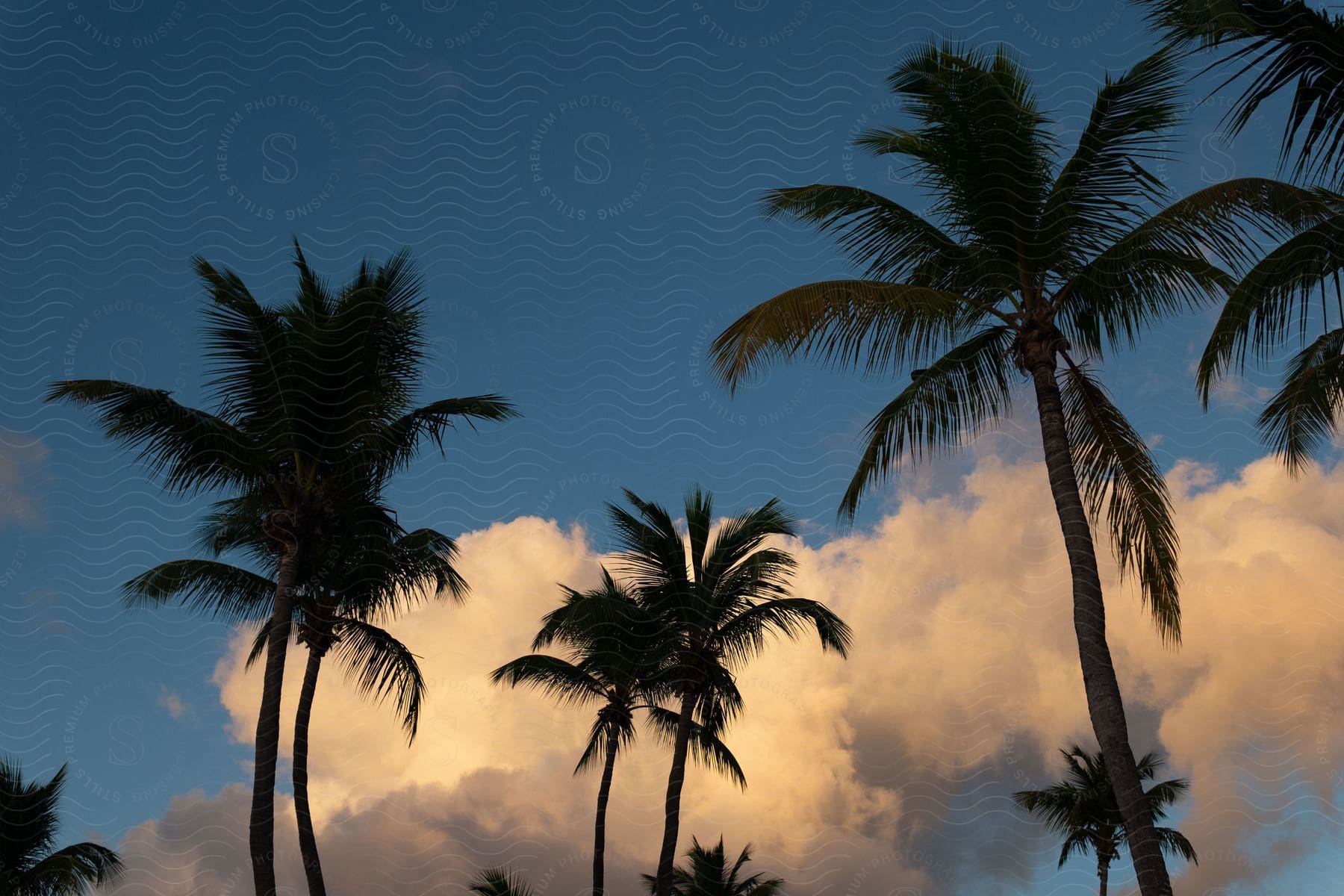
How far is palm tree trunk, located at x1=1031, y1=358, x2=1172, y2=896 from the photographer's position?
9.55m

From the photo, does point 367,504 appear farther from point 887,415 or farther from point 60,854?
point 60,854

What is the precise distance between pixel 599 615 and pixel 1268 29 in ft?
54.7

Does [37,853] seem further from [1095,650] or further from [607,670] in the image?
[1095,650]

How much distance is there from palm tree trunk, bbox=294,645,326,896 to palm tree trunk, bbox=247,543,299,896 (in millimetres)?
3678

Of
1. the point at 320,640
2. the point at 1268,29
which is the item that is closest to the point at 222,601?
the point at 320,640

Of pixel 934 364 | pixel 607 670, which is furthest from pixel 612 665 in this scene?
pixel 934 364

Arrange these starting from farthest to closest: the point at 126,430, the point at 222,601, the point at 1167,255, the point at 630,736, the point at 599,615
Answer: the point at 630,736
the point at 599,615
the point at 222,601
the point at 126,430
the point at 1167,255

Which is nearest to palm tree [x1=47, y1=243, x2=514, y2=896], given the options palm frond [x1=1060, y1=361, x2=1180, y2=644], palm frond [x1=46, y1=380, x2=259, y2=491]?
palm frond [x1=46, y1=380, x2=259, y2=491]

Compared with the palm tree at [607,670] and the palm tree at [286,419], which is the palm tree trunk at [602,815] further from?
the palm tree at [286,419]

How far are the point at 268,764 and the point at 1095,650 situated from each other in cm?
1027

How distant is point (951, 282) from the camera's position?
12648mm

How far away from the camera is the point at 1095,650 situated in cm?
1059

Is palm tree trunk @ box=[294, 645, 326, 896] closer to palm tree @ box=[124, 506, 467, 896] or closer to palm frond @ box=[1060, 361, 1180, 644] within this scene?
palm tree @ box=[124, 506, 467, 896]

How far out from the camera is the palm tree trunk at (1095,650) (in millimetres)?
9547
